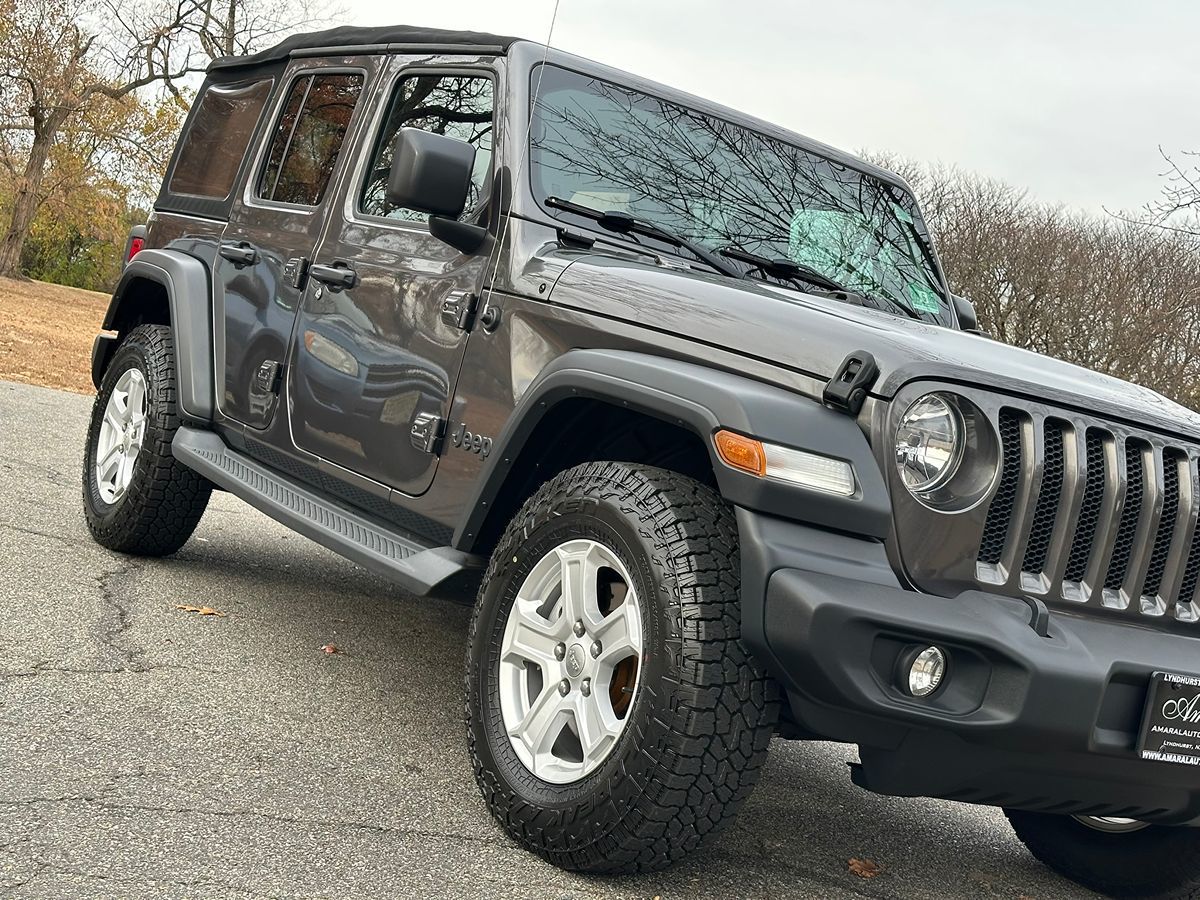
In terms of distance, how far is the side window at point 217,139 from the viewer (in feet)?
17.5

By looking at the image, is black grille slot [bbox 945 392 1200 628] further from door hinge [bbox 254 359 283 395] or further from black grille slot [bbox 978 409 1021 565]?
door hinge [bbox 254 359 283 395]

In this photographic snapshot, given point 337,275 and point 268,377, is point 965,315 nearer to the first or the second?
point 337,275

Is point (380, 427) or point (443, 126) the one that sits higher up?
point (443, 126)

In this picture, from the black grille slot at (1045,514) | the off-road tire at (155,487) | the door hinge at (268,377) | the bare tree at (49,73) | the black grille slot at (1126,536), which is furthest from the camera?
the bare tree at (49,73)

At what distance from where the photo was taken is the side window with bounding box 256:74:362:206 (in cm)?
466

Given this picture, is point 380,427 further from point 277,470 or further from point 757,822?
point 757,822

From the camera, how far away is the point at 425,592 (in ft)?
11.2

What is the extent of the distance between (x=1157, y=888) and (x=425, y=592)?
214 centimetres

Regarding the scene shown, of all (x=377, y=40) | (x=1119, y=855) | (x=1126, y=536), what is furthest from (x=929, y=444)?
(x=377, y=40)

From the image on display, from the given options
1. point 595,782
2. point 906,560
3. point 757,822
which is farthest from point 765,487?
point 757,822

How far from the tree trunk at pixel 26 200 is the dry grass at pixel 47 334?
83cm

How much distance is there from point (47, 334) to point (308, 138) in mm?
17160

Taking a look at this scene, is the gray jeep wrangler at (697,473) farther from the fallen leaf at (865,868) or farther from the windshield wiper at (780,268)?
Result: the fallen leaf at (865,868)

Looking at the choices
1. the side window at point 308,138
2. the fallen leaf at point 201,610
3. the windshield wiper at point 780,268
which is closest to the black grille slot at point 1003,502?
the windshield wiper at point 780,268
